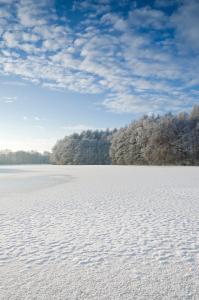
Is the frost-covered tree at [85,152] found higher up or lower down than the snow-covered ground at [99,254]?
higher up

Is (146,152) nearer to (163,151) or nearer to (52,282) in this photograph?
(163,151)

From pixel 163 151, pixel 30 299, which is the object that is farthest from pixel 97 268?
pixel 163 151

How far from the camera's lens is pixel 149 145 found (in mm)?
36594

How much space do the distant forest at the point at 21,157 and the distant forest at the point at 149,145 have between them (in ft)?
168

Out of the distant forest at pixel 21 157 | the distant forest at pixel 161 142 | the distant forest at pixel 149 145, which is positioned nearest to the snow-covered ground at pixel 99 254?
the distant forest at pixel 161 142

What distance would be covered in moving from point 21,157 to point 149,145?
8561 centimetres

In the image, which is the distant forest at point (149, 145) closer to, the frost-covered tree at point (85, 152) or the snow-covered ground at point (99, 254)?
the frost-covered tree at point (85, 152)

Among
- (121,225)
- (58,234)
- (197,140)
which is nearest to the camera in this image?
(58,234)

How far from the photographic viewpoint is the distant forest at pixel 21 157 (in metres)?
104

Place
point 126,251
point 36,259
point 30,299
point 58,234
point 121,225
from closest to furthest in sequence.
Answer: point 30,299, point 36,259, point 126,251, point 58,234, point 121,225

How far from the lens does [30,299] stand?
7.30ft

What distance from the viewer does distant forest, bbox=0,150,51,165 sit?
104 metres

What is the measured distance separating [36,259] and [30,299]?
93 cm

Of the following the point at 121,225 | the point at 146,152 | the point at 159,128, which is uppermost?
the point at 159,128
